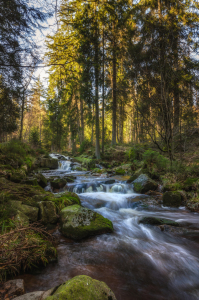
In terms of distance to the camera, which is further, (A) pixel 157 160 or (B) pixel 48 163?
(B) pixel 48 163

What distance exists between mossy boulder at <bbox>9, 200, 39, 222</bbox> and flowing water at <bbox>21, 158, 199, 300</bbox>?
760mm

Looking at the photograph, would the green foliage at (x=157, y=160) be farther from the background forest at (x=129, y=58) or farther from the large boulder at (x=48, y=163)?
the large boulder at (x=48, y=163)

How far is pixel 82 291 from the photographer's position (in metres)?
1.56

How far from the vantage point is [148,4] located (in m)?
9.42

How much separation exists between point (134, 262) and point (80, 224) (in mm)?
1477

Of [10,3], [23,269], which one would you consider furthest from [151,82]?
[23,269]

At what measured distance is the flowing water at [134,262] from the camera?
252cm

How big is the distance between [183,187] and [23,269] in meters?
6.84

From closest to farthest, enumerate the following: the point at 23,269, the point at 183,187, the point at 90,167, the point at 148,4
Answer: the point at 23,269 < the point at 183,187 < the point at 148,4 < the point at 90,167

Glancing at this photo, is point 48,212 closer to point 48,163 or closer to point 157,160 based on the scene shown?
point 157,160

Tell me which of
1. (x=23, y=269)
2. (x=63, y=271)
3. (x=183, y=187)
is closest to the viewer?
(x=23, y=269)

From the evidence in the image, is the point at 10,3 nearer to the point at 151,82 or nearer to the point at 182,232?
the point at 151,82

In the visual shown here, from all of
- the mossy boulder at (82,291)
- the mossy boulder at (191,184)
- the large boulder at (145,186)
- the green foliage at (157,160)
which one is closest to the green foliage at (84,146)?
the green foliage at (157,160)

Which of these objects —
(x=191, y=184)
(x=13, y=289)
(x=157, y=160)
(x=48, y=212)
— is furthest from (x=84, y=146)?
(x=13, y=289)
